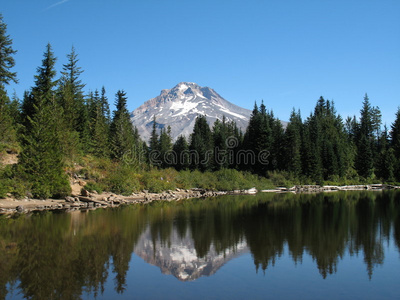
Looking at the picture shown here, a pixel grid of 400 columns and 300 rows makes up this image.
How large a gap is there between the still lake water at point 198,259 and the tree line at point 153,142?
11807 millimetres

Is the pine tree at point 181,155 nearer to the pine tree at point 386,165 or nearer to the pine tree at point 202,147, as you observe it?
the pine tree at point 202,147

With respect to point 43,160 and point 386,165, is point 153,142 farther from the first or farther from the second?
point 43,160

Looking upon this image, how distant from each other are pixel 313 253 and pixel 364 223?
10.5m

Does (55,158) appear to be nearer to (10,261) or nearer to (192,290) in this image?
(10,261)

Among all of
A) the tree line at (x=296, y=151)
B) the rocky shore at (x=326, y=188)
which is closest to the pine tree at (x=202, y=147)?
the tree line at (x=296, y=151)

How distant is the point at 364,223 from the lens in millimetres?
24047

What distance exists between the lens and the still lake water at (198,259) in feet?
36.1

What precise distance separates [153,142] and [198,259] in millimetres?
89124

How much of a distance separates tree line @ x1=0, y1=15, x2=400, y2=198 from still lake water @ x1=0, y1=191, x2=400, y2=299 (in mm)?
11807

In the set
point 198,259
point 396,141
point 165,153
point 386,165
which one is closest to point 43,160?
point 198,259

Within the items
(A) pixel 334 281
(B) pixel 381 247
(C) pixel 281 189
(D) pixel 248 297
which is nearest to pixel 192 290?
(D) pixel 248 297

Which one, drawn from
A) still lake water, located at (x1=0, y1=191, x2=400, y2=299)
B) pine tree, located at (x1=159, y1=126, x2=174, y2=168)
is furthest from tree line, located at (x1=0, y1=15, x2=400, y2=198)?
still lake water, located at (x1=0, y1=191, x2=400, y2=299)

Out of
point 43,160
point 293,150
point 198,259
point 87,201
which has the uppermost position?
point 293,150

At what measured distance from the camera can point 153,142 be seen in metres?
103
